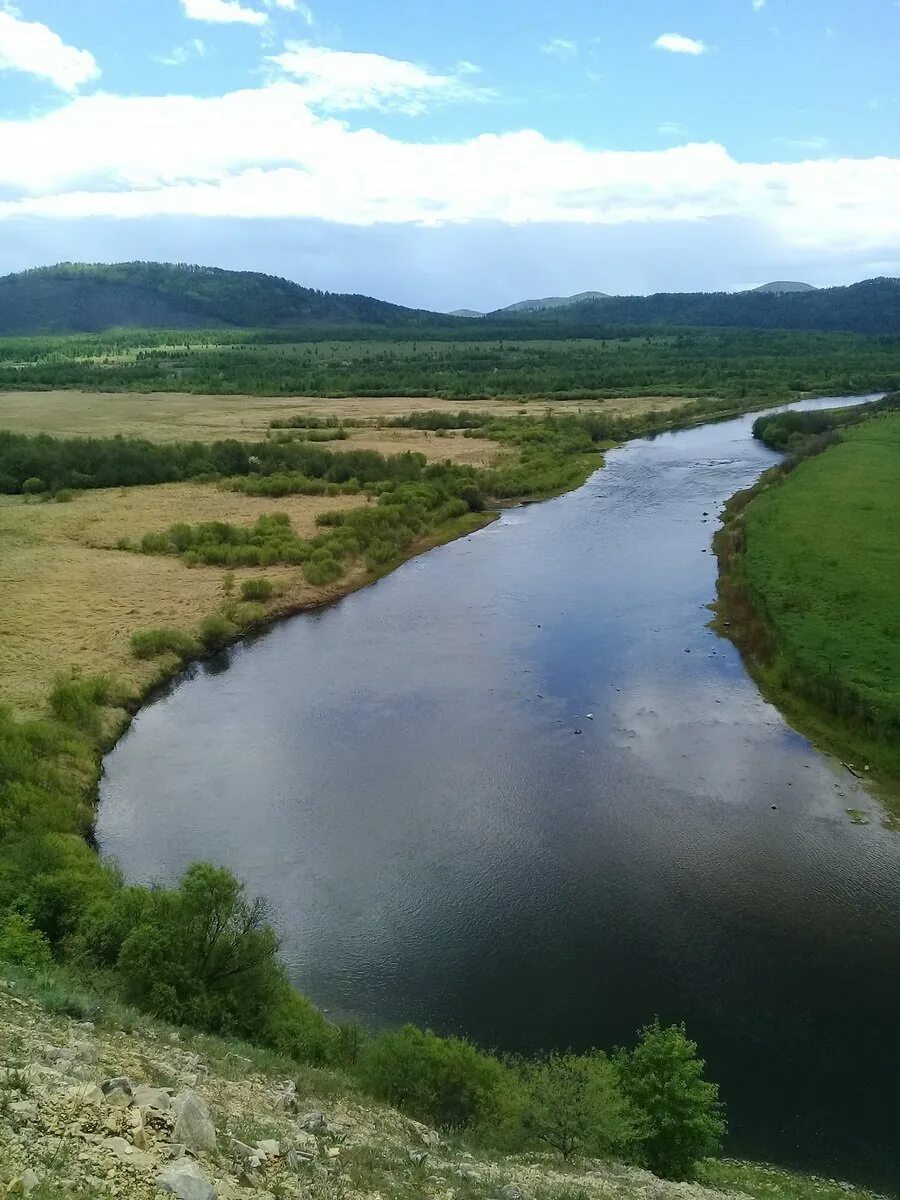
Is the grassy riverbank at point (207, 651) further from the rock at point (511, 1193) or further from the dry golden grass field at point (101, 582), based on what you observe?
the rock at point (511, 1193)

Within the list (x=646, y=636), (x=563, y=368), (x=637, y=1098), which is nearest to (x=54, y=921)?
(x=637, y=1098)

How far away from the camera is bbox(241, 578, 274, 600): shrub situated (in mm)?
40156

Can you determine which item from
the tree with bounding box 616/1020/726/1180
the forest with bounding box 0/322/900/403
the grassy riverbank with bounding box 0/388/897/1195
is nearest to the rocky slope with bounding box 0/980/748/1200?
the tree with bounding box 616/1020/726/1180

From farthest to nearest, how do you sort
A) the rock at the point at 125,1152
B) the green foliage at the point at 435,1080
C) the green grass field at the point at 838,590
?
the green grass field at the point at 838,590 < the green foliage at the point at 435,1080 < the rock at the point at 125,1152

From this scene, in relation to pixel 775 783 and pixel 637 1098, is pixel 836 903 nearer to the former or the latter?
pixel 775 783

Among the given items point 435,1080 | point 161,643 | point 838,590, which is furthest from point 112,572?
point 435,1080

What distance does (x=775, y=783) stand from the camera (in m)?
24.5

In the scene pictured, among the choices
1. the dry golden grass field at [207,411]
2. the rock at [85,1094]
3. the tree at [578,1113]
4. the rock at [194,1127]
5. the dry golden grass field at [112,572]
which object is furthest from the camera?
the dry golden grass field at [207,411]

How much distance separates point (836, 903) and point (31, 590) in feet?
113

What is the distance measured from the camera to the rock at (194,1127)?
8508mm

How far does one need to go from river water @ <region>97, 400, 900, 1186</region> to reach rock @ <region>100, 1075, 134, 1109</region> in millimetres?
8107

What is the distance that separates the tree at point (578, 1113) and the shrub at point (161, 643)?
2409 centimetres

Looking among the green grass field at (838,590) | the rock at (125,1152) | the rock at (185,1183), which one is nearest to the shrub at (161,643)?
the green grass field at (838,590)

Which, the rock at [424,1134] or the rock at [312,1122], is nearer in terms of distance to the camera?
the rock at [312,1122]
